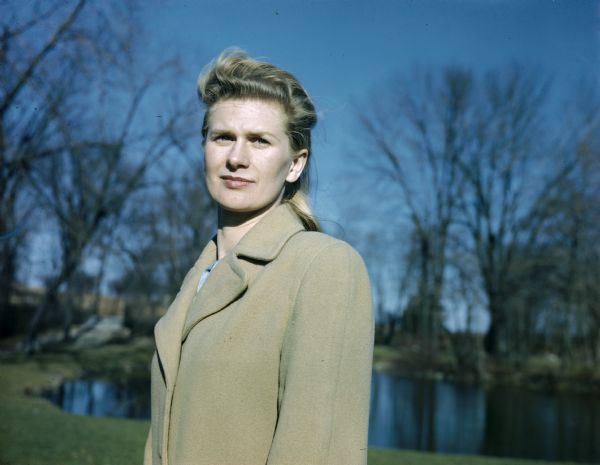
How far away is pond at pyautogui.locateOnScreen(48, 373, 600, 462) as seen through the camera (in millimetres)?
13148

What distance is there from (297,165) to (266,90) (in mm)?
246

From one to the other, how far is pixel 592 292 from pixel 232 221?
1934cm

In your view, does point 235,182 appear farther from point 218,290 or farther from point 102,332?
point 102,332

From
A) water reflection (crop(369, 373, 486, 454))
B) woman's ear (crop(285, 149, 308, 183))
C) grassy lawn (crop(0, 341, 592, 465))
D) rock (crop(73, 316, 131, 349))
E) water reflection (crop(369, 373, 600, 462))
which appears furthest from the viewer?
rock (crop(73, 316, 131, 349))

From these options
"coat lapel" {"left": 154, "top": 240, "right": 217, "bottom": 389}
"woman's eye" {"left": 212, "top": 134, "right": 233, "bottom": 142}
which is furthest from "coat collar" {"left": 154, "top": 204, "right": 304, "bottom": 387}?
"woman's eye" {"left": 212, "top": 134, "right": 233, "bottom": 142}

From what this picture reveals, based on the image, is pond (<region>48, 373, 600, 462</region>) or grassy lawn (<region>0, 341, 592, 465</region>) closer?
grassy lawn (<region>0, 341, 592, 465</region>)

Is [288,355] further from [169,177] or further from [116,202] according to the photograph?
[116,202]

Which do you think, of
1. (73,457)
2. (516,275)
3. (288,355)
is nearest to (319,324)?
(288,355)

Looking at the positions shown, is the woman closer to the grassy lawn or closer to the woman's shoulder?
the woman's shoulder

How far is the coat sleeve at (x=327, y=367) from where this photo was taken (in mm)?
1317

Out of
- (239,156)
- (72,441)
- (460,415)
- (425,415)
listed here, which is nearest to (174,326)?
(239,156)

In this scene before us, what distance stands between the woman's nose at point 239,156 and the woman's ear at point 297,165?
6.0 inches

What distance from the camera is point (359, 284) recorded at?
1456mm

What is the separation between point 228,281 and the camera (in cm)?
159
